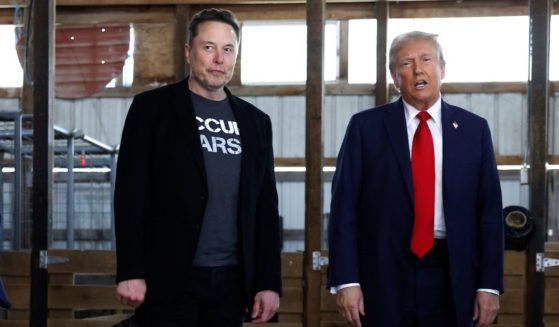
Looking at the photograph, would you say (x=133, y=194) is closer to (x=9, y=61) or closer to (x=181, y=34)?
(x=181, y=34)

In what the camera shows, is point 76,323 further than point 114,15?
No

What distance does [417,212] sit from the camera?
9.48 ft

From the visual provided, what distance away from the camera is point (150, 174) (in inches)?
116

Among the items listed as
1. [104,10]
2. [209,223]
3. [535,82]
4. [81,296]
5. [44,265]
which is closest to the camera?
[209,223]

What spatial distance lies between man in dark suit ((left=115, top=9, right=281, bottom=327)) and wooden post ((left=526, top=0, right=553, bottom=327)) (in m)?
2.29

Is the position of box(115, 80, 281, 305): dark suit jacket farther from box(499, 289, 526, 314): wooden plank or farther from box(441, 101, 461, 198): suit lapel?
box(499, 289, 526, 314): wooden plank

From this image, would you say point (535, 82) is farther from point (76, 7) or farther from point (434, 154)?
point (76, 7)

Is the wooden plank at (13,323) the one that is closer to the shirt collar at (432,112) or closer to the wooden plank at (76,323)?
the wooden plank at (76,323)

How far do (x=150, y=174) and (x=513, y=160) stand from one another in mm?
10909

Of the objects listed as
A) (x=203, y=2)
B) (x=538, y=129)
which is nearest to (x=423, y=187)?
(x=538, y=129)

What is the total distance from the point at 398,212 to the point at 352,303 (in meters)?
0.29

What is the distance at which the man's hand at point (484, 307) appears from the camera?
2896 mm

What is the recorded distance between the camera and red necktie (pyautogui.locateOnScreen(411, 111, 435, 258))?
2.85 meters

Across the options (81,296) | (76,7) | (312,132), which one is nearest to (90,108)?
(76,7)
